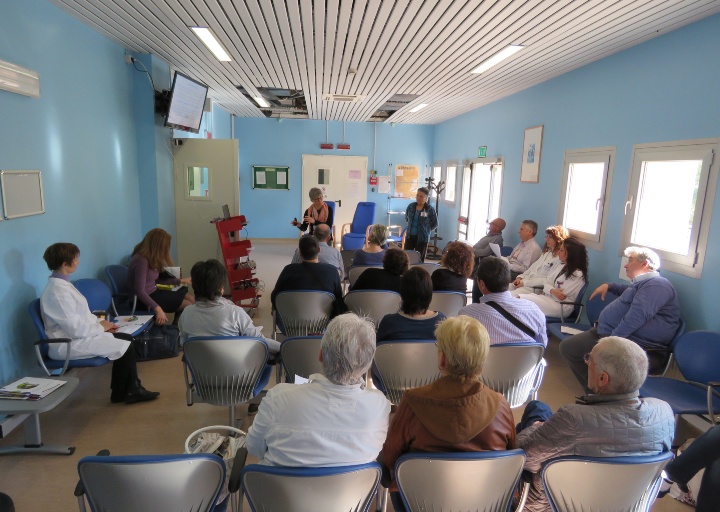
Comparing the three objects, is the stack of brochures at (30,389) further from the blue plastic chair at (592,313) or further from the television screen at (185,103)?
the blue plastic chair at (592,313)

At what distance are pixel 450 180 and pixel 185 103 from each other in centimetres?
653

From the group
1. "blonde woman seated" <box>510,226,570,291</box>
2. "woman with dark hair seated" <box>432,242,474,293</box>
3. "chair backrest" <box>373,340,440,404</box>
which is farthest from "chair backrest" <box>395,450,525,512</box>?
"blonde woman seated" <box>510,226,570,291</box>

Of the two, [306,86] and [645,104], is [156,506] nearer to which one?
[645,104]

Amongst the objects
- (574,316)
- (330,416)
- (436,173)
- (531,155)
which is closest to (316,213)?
(531,155)

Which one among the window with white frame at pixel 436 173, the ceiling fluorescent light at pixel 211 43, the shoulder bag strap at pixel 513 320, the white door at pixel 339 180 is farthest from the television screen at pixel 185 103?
the window with white frame at pixel 436 173

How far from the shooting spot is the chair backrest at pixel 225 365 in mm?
2510

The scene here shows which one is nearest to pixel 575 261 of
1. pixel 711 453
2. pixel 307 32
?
pixel 711 453

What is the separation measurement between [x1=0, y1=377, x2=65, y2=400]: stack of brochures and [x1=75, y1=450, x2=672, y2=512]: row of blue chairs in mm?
1445

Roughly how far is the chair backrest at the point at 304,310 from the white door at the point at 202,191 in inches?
122

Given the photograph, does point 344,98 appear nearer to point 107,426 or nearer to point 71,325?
point 71,325

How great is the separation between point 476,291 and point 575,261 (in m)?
1.26

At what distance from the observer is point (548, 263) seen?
5.06 m

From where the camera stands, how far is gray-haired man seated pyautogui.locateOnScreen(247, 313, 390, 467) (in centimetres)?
154

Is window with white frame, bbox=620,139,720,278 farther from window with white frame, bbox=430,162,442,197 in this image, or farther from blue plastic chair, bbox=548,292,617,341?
window with white frame, bbox=430,162,442,197
